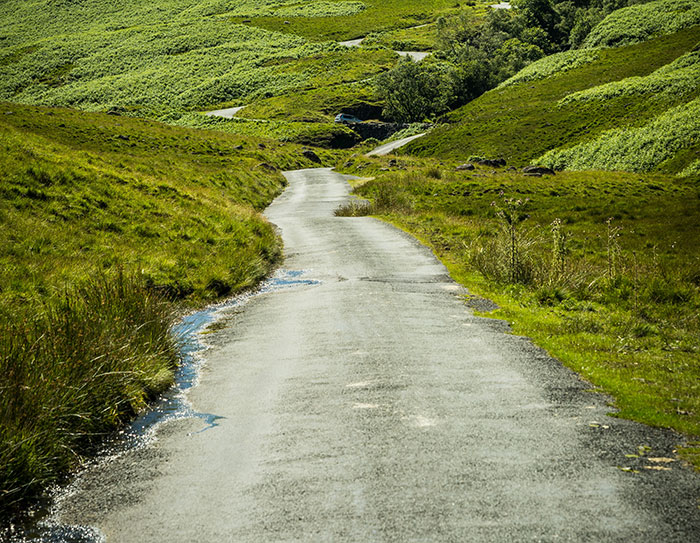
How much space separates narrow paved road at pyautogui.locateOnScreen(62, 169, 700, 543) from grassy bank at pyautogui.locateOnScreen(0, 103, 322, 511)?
846 mm

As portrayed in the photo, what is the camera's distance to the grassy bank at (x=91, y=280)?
686 centimetres

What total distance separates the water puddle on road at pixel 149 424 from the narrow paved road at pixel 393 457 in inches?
6.8

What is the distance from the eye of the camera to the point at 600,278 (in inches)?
594

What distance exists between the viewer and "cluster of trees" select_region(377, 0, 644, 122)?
10638 centimetres

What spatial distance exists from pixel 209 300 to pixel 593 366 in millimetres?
10492

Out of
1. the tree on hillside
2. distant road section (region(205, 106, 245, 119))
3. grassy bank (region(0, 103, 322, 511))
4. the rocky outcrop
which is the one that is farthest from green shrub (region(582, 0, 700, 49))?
grassy bank (region(0, 103, 322, 511))

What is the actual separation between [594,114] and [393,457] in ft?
234

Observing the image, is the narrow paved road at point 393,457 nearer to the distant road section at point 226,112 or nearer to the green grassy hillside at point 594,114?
the green grassy hillside at point 594,114

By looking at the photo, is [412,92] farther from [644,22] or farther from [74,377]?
[74,377]

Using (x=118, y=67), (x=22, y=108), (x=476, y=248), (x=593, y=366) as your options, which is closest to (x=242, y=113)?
(x=22, y=108)

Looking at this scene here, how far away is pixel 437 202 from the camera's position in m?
37.2

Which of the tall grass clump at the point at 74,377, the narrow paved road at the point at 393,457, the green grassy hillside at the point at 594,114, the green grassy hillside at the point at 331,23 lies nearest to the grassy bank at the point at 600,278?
the narrow paved road at the point at 393,457

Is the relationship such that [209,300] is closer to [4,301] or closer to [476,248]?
[4,301]

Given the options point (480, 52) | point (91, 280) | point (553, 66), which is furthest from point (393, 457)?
point (480, 52)
